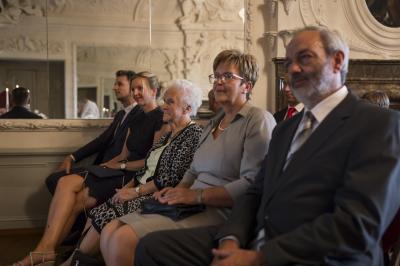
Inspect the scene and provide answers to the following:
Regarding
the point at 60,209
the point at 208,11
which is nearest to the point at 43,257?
the point at 60,209

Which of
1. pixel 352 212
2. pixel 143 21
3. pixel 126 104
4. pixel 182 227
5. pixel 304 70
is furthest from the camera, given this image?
pixel 143 21

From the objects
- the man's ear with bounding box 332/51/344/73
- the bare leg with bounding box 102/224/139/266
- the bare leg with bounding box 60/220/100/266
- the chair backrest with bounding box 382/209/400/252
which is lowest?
the bare leg with bounding box 60/220/100/266

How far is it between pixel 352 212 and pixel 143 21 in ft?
10.4

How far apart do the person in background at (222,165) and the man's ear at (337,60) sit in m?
0.51

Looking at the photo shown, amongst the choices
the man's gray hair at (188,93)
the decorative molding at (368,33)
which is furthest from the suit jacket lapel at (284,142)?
the decorative molding at (368,33)

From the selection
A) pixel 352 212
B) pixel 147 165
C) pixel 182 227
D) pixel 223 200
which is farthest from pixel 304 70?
pixel 147 165

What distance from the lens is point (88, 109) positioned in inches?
155

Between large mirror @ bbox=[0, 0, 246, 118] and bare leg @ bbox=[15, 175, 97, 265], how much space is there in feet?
3.41

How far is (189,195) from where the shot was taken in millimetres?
1958

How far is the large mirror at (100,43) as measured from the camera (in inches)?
151

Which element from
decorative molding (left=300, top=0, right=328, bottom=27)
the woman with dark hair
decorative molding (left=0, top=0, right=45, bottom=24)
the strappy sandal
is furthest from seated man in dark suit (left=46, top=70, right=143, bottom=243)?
decorative molding (left=300, top=0, right=328, bottom=27)

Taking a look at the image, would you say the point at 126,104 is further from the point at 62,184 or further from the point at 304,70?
the point at 304,70

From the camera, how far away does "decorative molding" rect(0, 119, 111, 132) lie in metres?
3.80

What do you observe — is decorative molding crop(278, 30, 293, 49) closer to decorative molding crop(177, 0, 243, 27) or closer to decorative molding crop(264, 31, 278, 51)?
decorative molding crop(264, 31, 278, 51)
